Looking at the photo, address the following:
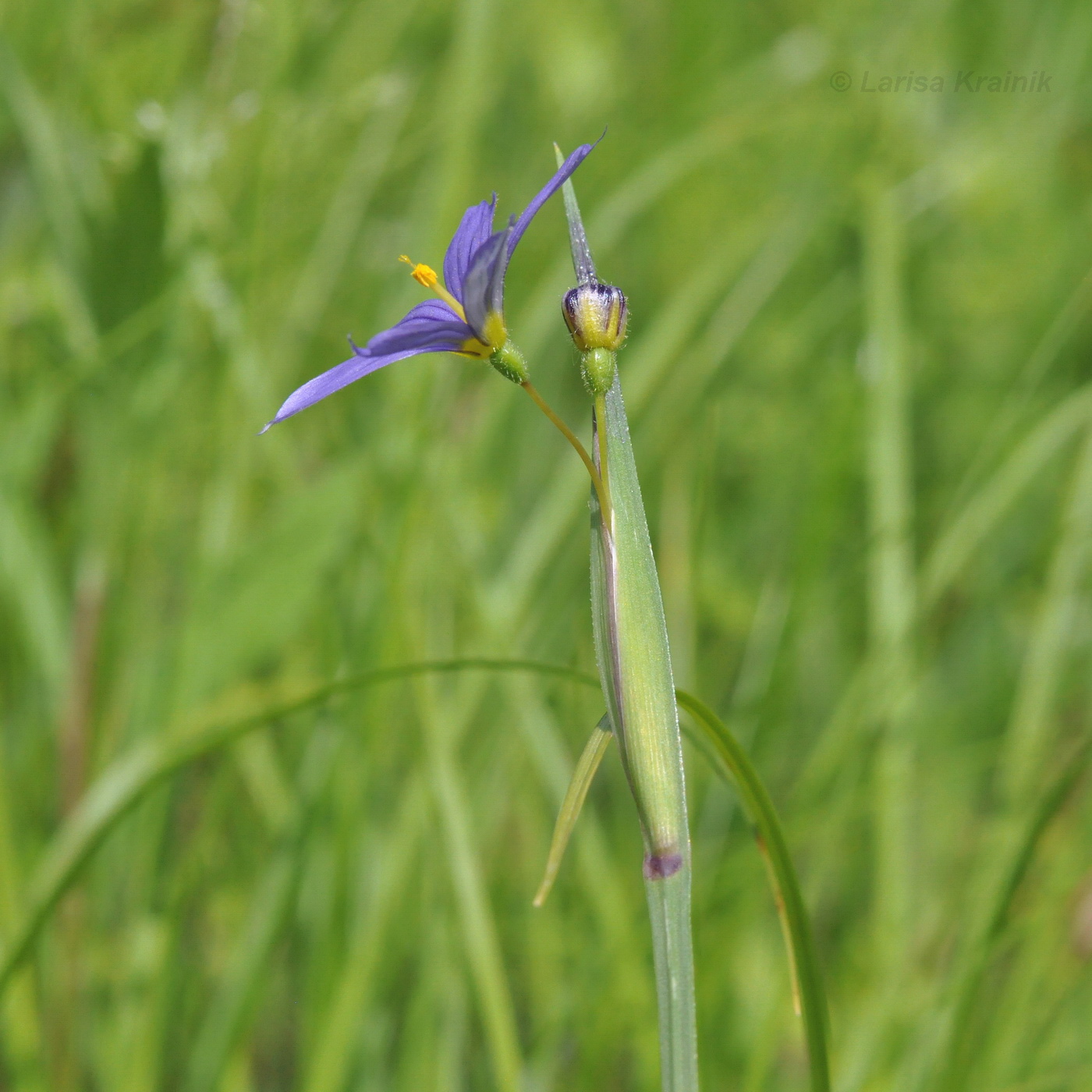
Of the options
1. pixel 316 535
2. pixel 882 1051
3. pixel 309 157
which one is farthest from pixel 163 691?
pixel 309 157

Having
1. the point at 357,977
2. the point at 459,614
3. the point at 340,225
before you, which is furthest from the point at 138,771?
the point at 340,225

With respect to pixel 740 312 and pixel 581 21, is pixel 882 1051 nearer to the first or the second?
pixel 740 312

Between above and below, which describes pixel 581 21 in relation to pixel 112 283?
above

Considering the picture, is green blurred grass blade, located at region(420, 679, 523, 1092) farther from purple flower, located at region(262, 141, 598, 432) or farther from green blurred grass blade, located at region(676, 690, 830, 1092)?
purple flower, located at region(262, 141, 598, 432)

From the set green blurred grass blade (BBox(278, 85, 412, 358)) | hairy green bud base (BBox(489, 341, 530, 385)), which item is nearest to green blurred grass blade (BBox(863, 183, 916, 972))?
hairy green bud base (BBox(489, 341, 530, 385))

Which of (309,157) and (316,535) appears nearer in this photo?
(316,535)

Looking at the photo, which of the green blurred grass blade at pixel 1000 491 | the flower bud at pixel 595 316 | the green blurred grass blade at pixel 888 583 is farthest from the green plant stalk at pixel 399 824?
the green blurred grass blade at pixel 1000 491
